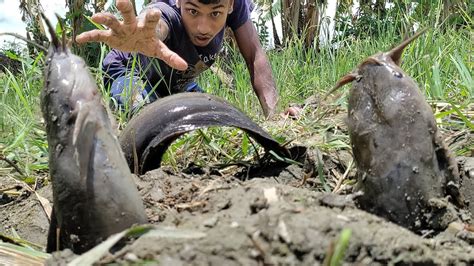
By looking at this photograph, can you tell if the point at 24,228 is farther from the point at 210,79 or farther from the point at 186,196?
the point at 210,79

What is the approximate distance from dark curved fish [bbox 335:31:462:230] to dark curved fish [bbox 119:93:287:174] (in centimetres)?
52

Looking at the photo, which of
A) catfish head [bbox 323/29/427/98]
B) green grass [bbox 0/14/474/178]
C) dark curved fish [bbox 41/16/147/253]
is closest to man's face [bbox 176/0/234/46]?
green grass [bbox 0/14/474/178]

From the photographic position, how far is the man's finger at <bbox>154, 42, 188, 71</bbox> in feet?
9.36

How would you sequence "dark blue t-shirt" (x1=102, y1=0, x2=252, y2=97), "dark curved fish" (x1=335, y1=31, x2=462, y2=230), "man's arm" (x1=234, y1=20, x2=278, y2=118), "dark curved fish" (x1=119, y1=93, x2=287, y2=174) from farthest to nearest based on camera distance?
"man's arm" (x1=234, y1=20, x2=278, y2=118)
"dark blue t-shirt" (x1=102, y1=0, x2=252, y2=97)
"dark curved fish" (x1=119, y1=93, x2=287, y2=174)
"dark curved fish" (x1=335, y1=31, x2=462, y2=230)

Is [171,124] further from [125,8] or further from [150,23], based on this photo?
[150,23]

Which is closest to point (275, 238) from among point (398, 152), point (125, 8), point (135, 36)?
point (398, 152)

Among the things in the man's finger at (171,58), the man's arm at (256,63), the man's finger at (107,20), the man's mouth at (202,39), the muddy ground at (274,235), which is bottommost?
the man's arm at (256,63)

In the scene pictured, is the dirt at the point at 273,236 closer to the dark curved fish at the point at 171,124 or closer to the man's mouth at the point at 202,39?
the dark curved fish at the point at 171,124

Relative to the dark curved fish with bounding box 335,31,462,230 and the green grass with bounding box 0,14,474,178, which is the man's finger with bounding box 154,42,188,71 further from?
the dark curved fish with bounding box 335,31,462,230

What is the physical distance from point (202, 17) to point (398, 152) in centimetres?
303

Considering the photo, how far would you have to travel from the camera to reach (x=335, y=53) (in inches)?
209

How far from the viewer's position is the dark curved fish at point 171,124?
194 centimetres

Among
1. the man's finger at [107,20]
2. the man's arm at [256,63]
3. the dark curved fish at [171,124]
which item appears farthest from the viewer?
the man's arm at [256,63]

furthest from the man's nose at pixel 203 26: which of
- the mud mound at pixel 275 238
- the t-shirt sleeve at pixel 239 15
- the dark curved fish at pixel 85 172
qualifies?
the mud mound at pixel 275 238
